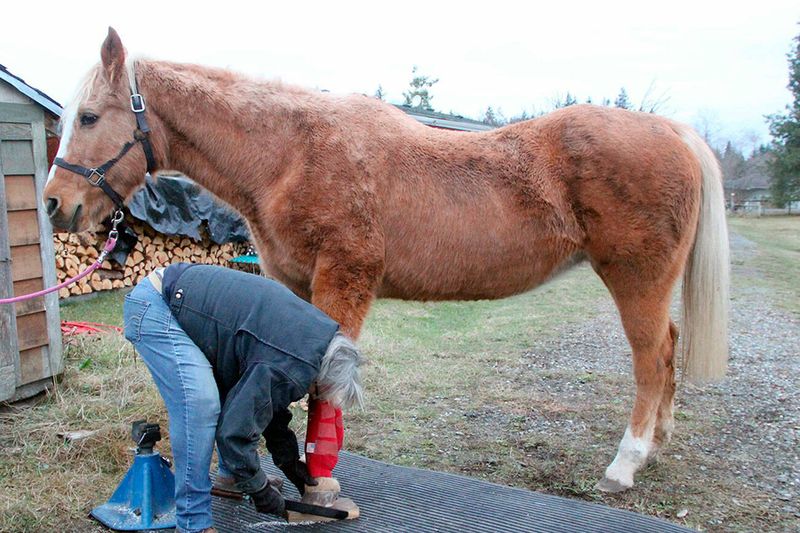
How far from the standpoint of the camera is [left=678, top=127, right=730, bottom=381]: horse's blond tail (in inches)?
138

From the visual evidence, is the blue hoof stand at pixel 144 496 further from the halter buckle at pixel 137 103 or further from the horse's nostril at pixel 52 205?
the halter buckle at pixel 137 103

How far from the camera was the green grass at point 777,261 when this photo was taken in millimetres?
10906

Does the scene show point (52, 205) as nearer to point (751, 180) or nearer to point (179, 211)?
point (179, 211)

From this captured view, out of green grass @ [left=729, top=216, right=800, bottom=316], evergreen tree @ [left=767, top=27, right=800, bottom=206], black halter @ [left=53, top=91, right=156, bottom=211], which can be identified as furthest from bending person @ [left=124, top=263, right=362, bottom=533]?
evergreen tree @ [left=767, top=27, right=800, bottom=206]

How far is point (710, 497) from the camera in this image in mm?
3330

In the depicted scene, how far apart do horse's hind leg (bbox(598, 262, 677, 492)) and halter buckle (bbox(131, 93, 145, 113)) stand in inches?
105

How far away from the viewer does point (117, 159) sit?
3061 millimetres

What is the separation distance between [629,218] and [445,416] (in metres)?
2.19

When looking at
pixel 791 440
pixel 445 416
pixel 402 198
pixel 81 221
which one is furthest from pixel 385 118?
pixel 791 440

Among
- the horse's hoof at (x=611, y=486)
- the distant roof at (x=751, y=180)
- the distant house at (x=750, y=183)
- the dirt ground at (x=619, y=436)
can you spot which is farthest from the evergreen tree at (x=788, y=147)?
the horse's hoof at (x=611, y=486)

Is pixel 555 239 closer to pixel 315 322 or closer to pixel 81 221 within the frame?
pixel 315 322

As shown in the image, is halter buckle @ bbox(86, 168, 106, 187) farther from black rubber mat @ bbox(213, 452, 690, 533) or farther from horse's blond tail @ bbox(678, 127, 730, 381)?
horse's blond tail @ bbox(678, 127, 730, 381)

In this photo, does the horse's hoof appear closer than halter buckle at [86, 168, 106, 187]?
No

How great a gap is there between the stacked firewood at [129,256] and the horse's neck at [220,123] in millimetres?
6287
